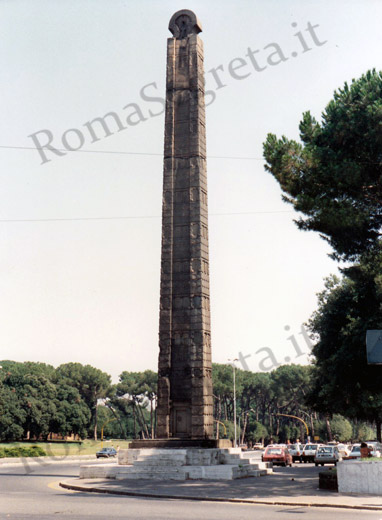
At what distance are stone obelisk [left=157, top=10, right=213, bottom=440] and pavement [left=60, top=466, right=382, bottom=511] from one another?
4.80 meters

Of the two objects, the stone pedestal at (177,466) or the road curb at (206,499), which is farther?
the stone pedestal at (177,466)

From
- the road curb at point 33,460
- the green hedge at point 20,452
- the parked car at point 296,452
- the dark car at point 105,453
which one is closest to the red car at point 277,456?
the parked car at point 296,452

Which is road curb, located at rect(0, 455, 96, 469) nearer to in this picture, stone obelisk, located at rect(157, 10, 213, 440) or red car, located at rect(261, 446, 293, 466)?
red car, located at rect(261, 446, 293, 466)

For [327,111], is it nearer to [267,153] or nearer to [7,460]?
[267,153]

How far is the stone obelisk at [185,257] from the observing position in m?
25.4

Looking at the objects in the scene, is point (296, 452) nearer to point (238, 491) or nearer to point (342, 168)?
point (238, 491)

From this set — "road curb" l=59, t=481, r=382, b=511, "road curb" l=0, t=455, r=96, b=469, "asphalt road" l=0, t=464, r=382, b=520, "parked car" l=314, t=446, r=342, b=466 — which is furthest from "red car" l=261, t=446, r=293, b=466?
"asphalt road" l=0, t=464, r=382, b=520

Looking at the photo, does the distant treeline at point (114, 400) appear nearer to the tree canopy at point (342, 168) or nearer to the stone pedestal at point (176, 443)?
the stone pedestal at point (176, 443)

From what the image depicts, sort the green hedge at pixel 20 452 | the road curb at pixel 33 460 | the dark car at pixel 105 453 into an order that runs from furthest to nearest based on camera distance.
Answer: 1. the dark car at pixel 105 453
2. the green hedge at pixel 20 452
3. the road curb at pixel 33 460

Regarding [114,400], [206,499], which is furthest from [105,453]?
[114,400]

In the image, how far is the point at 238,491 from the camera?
1692 cm

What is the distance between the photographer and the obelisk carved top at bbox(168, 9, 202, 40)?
99.6ft

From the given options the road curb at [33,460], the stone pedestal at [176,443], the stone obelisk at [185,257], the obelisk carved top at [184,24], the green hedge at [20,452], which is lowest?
the road curb at [33,460]

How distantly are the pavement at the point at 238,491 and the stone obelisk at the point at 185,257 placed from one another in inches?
189
